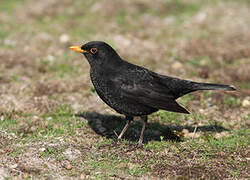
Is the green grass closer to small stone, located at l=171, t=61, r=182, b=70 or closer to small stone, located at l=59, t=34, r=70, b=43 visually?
small stone, located at l=59, t=34, r=70, b=43

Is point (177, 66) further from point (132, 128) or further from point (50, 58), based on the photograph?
point (50, 58)

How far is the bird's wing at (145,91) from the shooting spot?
272 inches

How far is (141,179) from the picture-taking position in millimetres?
5859

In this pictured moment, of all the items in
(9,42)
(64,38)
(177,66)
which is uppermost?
(64,38)

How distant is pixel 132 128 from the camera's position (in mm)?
8133

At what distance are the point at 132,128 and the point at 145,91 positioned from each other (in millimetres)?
1340

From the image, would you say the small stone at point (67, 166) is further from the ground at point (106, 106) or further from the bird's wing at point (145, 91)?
the bird's wing at point (145, 91)

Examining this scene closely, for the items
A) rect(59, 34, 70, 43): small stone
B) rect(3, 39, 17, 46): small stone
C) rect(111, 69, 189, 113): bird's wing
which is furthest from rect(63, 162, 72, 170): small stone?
rect(3, 39, 17, 46): small stone

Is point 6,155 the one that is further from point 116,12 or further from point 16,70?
point 116,12

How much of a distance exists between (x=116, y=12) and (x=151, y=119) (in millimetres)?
6930

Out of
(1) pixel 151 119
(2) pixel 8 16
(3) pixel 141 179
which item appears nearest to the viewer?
(3) pixel 141 179

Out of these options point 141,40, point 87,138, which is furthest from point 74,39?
point 87,138

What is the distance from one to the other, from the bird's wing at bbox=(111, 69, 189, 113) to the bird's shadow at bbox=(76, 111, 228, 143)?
2.88ft

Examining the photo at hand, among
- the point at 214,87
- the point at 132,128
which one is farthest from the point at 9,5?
the point at 214,87
